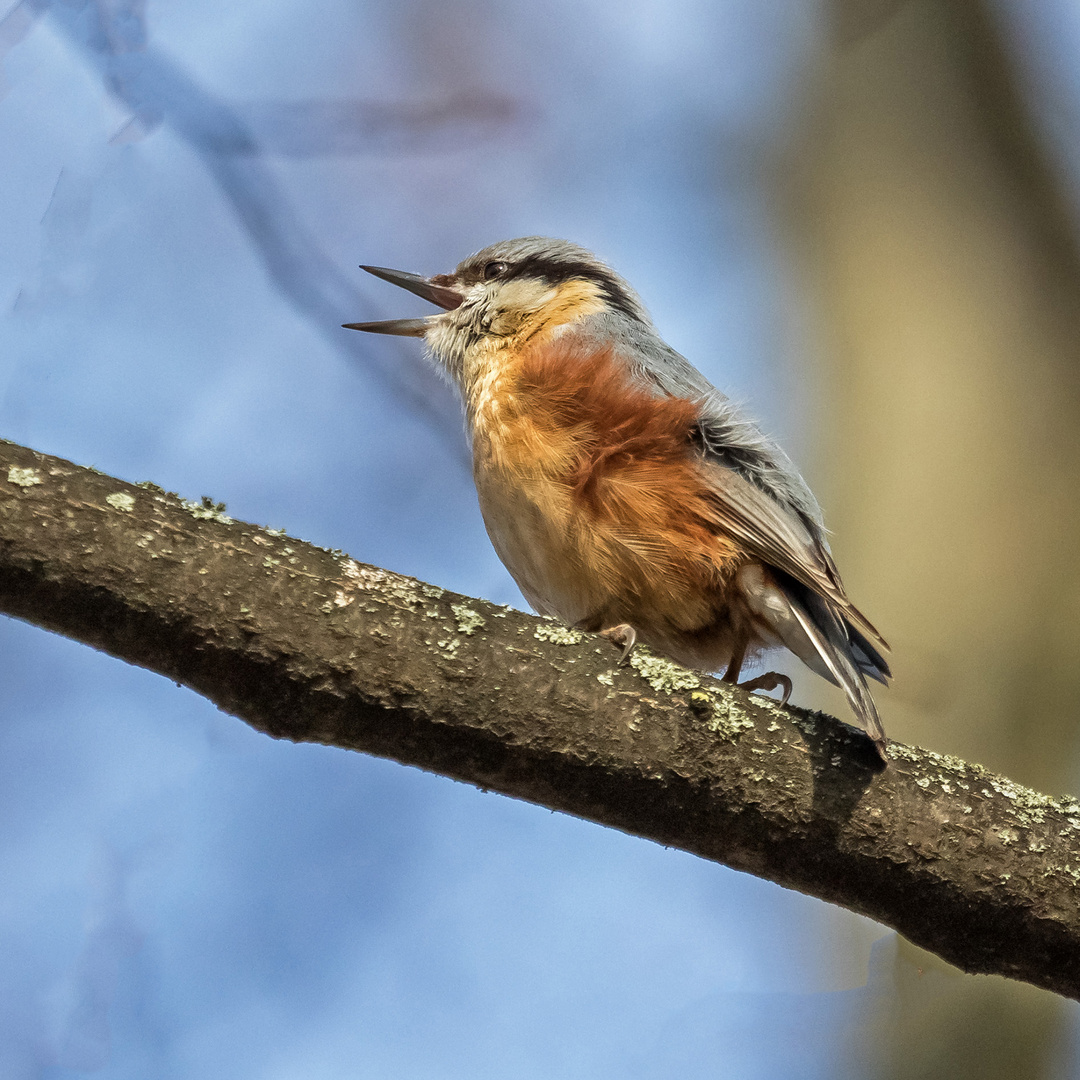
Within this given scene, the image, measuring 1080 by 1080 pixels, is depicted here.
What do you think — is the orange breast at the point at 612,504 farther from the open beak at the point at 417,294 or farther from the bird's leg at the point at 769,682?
the open beak at the point at 417,294

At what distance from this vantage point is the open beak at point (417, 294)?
13.1 feet

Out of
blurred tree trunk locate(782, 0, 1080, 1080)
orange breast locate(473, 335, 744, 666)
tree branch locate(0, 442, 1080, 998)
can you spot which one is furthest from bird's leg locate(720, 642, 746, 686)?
blurred tree trunk locate(782, 0, 1080, 1080)

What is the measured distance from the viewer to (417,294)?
13.9ft

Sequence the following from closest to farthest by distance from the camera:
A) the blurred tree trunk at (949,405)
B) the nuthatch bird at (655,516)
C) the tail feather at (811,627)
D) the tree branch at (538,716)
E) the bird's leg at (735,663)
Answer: the tree branch at (538,716) < the tail feather at (811,627) < the nuthatch bird at (655,516) < the bird's leg at (735,663) < the blurred tree trunk at (949,405)

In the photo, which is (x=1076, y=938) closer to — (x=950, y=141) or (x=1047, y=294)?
(x=1047, y=294)

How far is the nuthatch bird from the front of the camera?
288 cm

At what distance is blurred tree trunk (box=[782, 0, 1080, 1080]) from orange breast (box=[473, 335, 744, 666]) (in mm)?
1418

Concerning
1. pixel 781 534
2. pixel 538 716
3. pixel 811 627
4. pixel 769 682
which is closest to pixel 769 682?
pixel 769 682

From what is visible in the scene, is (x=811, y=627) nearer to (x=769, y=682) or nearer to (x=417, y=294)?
(x=769, y=682)

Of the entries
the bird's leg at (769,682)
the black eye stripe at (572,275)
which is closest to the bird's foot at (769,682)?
the bird's leg at (769,682)

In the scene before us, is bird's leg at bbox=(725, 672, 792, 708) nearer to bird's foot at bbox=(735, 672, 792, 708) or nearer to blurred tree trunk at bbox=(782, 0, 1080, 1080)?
bird's foot at bbox=(735, 672, 792, 708)

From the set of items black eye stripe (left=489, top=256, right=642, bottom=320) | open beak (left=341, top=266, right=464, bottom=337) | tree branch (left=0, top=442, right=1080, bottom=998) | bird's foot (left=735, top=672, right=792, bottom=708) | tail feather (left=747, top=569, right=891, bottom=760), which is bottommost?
tree branch (left=0, top=442, right=1080, bottom=998)

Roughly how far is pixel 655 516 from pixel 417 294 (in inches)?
70.4

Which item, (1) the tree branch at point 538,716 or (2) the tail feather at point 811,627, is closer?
(1) the tree branch at point 538,716
